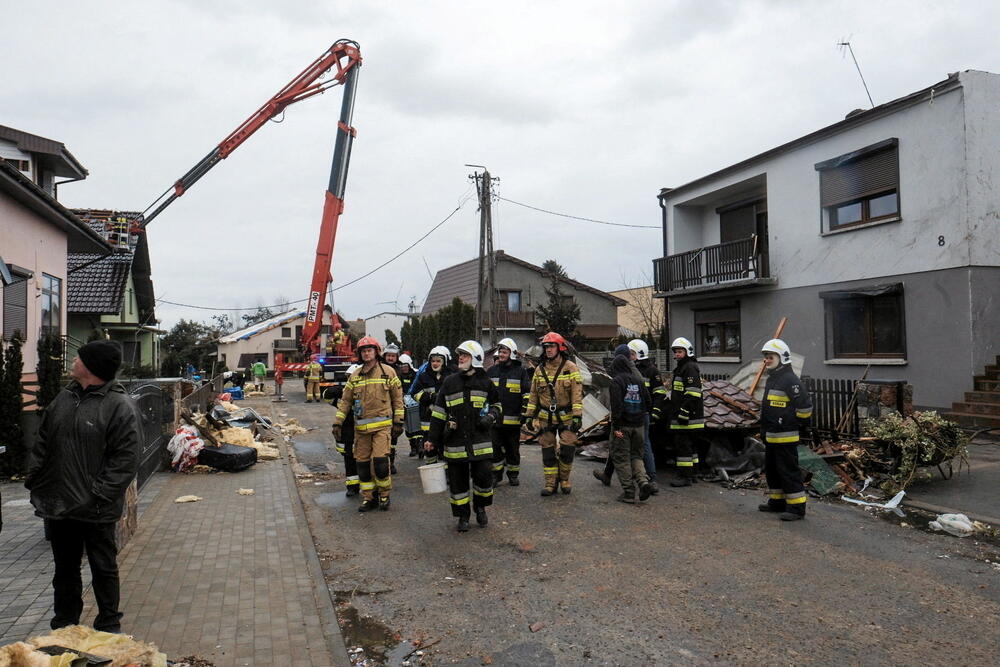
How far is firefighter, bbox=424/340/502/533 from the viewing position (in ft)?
21.2

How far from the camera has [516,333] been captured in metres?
39.9

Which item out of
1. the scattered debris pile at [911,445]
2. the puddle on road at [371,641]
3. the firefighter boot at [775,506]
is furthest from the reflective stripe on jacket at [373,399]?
the scattered debris pile at [911,445]

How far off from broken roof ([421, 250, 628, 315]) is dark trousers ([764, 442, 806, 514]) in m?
30.6

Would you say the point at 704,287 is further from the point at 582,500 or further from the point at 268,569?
the point at 268,569

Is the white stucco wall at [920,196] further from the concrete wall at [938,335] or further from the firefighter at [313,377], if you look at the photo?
the firefighter at [313,377]

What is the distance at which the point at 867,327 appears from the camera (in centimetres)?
1526

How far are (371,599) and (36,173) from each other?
51.2ft

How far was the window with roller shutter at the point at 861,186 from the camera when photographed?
47.9 feet

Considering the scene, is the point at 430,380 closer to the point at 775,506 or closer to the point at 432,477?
the point at 432,477

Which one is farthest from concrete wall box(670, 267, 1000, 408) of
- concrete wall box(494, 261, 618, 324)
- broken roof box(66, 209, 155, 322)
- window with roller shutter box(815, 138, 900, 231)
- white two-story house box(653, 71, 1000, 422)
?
concrete wall box(494, 261, 618, 324)

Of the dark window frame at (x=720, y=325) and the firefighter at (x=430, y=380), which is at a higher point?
the dark window frame at (x=720, y=325)

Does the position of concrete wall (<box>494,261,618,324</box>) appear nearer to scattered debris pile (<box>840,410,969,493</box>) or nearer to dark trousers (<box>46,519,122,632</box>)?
scattered debris pile (<box>840,410,969,493</box>)

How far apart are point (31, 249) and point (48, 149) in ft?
15.6

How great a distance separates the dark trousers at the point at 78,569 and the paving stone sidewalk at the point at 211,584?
0.29 meters
